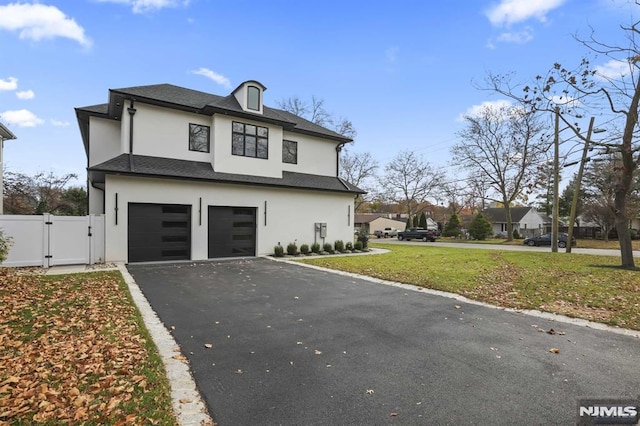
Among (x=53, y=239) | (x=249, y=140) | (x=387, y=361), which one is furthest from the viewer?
(x=249, y=140)

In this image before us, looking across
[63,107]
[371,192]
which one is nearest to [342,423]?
[63,107]

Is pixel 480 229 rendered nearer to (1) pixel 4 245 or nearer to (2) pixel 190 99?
(2) pixel 190 99

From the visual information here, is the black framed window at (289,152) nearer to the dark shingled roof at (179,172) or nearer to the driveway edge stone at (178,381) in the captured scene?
the dark shingled roof at (179,172)

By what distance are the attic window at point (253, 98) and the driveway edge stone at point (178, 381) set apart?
11675 millimetres

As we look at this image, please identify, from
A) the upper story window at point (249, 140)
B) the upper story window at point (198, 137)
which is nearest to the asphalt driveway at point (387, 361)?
the upper story window at point (198, 137)

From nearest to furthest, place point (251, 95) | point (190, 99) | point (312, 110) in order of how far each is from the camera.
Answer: point (190, 99) < point (251, 95) < point (312, 110)

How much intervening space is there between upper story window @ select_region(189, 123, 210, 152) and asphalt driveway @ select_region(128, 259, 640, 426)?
8.75 metres

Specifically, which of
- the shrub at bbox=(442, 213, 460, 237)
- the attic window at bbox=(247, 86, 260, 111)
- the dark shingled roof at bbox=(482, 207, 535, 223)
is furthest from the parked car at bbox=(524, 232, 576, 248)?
the attic window at bbox=(247, 86, 260, 111)

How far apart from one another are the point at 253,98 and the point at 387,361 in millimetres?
14043

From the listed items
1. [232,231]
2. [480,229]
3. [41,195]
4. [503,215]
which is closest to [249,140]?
[232,231]

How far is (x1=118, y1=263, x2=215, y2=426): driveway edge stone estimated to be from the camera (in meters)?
2.71

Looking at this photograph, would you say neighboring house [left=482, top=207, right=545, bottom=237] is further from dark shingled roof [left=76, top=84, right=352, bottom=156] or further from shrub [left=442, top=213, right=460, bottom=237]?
dark shingled roof [left=76, top=84, right=352, bottom=156]

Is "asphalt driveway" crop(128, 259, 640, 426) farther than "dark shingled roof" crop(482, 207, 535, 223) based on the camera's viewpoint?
No

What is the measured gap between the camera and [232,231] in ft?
46.6
